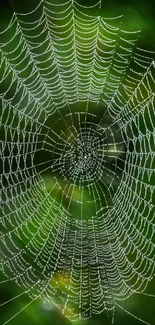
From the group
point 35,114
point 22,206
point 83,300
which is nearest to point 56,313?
point 83,300

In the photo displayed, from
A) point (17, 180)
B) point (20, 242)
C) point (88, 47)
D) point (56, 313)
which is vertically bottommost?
point (56, 313)

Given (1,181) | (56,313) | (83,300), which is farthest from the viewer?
(56,313)

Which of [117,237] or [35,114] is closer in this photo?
[35,114]

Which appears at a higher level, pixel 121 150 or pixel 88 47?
pixel 88 47

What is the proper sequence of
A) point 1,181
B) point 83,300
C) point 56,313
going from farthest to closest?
point 56,313, point 83,300, point 1,181

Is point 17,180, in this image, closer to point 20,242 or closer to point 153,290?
point 20,242

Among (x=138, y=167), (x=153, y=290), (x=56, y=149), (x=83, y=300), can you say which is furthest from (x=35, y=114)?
(x=153, y=290)
